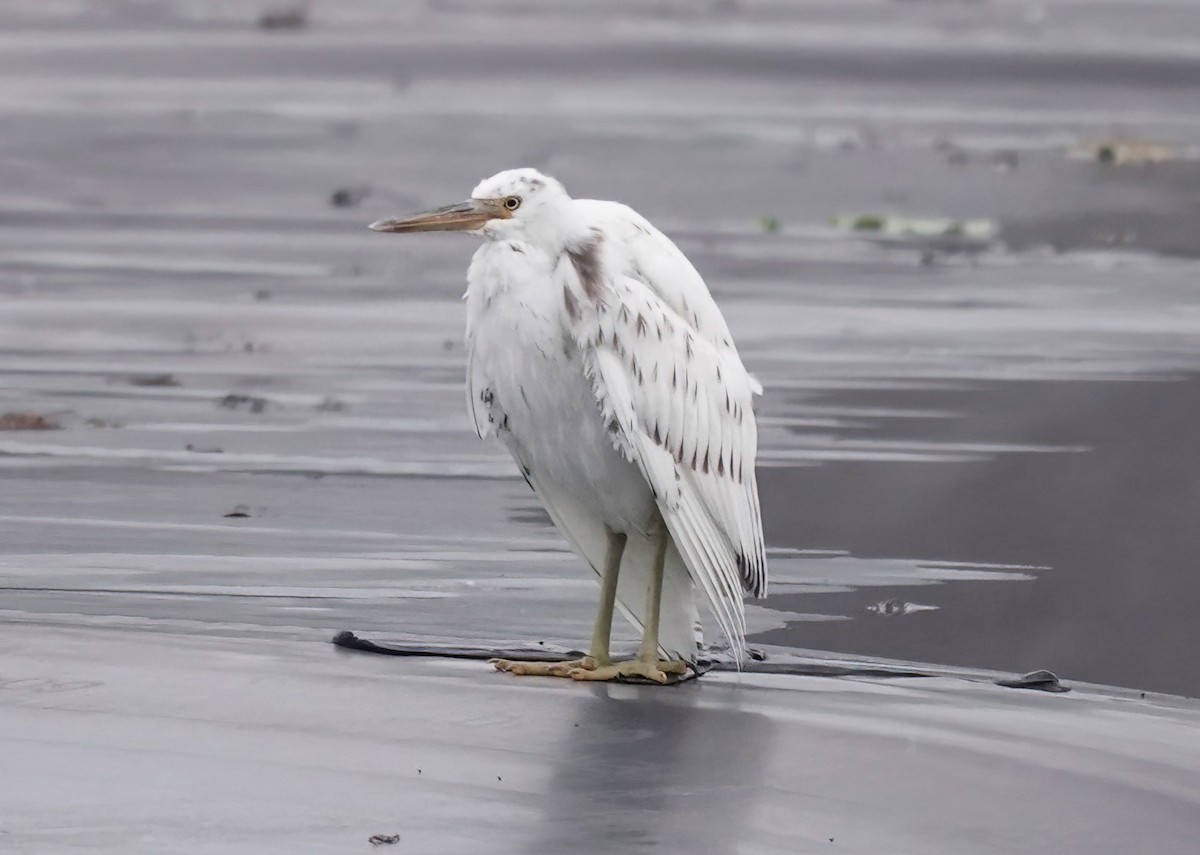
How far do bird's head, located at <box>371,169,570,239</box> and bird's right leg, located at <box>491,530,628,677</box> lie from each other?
1.18 meters

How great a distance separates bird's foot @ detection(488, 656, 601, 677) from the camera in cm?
856

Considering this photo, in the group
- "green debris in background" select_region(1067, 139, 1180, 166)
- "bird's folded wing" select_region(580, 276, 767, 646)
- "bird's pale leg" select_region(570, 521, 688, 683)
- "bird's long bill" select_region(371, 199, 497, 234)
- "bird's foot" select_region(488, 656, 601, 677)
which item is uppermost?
"green debris in background" select_region(1067, 139, 1180, 166)

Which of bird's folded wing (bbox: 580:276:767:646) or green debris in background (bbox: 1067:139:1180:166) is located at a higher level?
green debris in background (bbox: 1067:139:1180:166)

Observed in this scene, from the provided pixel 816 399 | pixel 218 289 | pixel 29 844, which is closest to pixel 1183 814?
pixel 29 844

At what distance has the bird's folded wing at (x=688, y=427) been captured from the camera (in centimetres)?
810

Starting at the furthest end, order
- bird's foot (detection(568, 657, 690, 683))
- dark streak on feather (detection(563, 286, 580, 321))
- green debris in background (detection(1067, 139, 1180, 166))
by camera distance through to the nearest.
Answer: green debris in background (detection(1067, 139, 1180, 166)) → bird's foot (detection(568, 657, 690, 683)) → dark streak on feather (detection(563, 286, 580, 321))

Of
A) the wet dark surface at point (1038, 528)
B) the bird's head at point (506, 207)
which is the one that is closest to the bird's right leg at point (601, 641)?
the wet dark surface at point (1038, 528)

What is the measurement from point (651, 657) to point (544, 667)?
0.37m

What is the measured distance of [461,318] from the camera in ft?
61.5

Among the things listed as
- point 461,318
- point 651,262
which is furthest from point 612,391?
point 461,318

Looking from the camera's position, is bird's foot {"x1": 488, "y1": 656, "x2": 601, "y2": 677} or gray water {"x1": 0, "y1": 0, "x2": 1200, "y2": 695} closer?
bird's foot {"x1": 488, "y1": 656, "x2": 601, "y2": 677}

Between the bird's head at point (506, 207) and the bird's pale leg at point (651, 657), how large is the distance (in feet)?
3.90

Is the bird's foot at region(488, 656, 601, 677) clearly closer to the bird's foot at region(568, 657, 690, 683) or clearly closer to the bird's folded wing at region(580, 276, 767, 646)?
the bird's foot at region(568, 657, 690, 683)

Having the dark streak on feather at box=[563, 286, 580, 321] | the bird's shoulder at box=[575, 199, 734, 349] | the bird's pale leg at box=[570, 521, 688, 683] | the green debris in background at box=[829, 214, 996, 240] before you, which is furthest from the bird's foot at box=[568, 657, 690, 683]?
the green debris in background at box=[829, 214, 996, 240]
